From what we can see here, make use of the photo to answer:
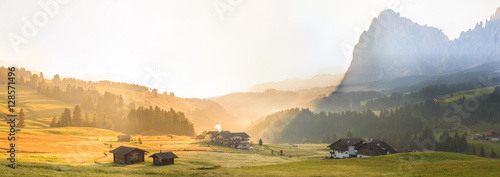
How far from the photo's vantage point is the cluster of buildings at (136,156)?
230 feet

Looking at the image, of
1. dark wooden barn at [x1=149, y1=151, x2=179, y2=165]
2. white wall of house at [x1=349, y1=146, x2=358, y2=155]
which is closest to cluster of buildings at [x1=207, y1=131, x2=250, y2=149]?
white wall of house at [x1=349, y1=146, x2=358, y2=155]

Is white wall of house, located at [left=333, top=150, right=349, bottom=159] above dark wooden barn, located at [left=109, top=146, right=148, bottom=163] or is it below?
below

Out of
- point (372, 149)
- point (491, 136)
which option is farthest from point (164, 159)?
point (491, 136)

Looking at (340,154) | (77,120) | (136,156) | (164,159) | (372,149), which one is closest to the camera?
(164,159)

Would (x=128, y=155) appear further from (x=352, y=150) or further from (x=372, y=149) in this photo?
(x=372, y=149)

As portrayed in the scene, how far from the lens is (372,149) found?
89.2m

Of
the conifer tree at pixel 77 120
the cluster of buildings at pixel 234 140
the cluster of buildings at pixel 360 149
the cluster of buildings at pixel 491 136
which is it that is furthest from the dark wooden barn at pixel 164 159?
the cluster of buildings at pixel 491 136

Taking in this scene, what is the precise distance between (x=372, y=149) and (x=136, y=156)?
7122 cm

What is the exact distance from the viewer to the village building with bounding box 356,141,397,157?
291 feet

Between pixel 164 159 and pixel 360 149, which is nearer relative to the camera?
pixel 164 159

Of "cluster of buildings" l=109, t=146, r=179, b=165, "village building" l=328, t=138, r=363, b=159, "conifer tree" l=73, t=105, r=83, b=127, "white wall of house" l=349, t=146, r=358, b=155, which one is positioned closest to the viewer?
"cluster of buildings" l=109, t=146, r=179, b=165

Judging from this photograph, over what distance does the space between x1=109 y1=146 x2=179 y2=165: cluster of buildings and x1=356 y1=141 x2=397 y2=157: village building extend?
196 feet

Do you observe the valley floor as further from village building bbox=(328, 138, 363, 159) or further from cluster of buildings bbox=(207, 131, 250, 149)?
cluster of buildings bbox=(207, 131, 250, 149)

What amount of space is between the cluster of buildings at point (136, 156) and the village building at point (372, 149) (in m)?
59.8
